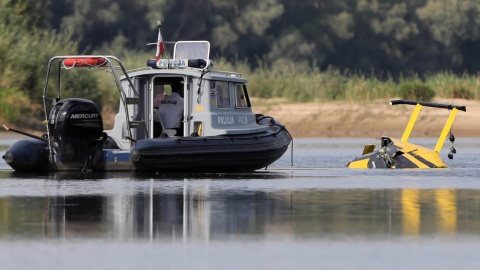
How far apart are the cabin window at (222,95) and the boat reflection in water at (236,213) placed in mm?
6148

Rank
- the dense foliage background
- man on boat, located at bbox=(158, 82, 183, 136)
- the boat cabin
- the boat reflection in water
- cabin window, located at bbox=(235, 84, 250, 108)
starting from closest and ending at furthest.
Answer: the boat reflection in water < the boat cabin < man on boat, located at bbox=(158, 82, 183, 136) < cabin window, located at bbox=(235, 84, 250, 108) < the dense foliage background

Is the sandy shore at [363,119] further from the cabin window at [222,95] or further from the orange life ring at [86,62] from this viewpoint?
the orange life ring at [86,62]

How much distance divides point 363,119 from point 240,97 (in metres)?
25.0

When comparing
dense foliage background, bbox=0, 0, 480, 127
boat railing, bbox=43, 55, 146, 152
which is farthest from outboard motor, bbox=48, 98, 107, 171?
dense foliage background, bbox=0, 0, 480, 127

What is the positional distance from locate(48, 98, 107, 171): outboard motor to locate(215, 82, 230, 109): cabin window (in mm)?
2526

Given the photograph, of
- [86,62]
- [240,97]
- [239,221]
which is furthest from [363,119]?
[239,221]

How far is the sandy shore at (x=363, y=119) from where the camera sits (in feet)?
177

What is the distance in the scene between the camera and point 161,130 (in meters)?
30.1

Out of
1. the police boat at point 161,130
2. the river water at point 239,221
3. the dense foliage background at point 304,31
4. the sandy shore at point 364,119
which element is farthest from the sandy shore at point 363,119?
the river water at point 239,221

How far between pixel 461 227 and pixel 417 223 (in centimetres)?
65

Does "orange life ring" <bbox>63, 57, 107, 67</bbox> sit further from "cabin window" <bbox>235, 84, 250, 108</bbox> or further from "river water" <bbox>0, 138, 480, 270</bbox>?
"cabin window" <bbox>235, 84, 250, 108</bbox>

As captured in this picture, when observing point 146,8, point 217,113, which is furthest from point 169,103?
point 146,8

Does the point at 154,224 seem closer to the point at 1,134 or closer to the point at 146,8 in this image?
the point at 1,134

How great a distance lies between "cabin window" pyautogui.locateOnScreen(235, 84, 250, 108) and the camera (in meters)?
30.8
